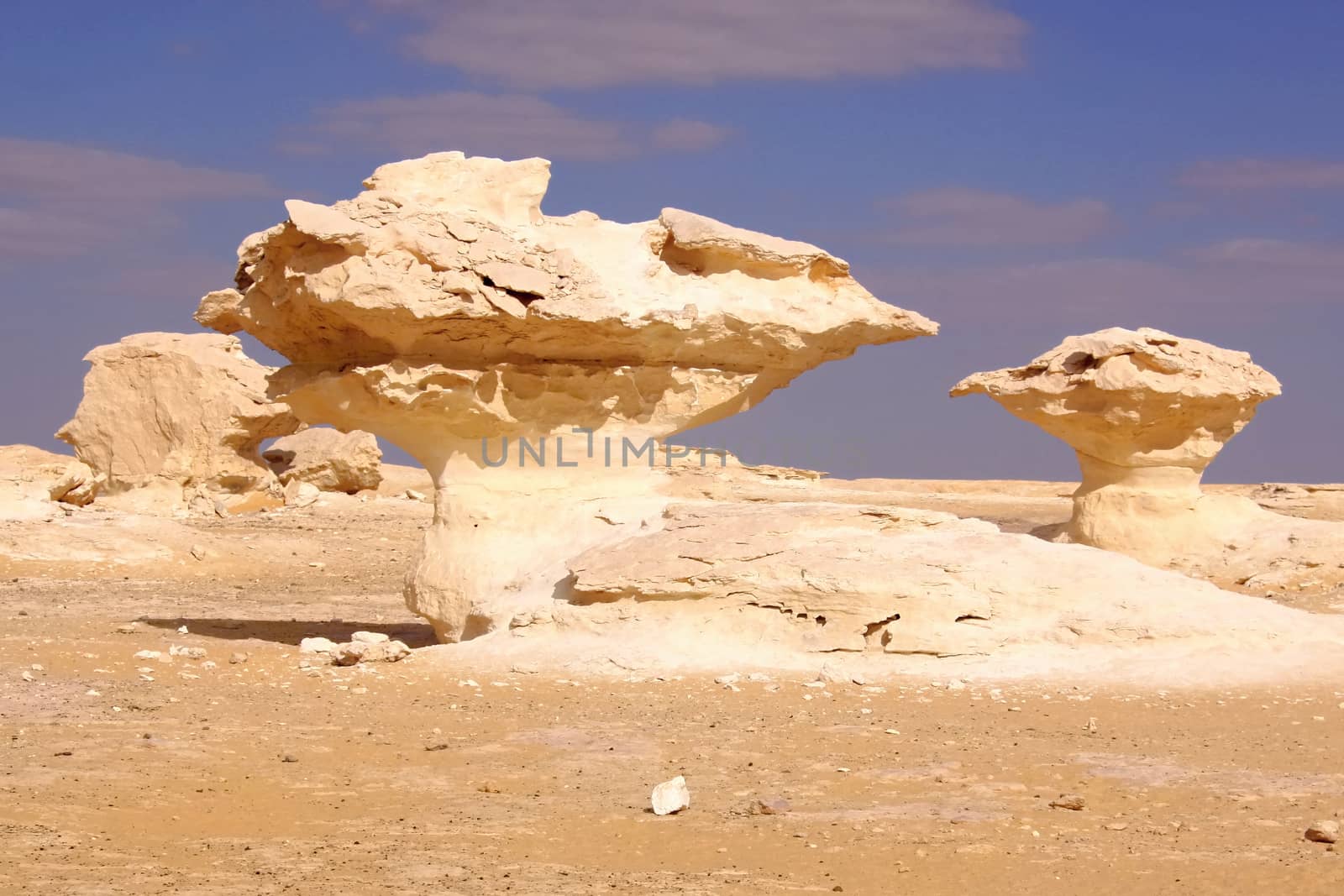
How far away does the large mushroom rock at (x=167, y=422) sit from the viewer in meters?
19.9

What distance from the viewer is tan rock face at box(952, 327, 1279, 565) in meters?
13.5

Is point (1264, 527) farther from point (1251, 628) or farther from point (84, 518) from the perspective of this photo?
point (84, 518)

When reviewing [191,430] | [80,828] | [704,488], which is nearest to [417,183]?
[704,488]

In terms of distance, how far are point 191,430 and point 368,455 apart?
338 centimetres

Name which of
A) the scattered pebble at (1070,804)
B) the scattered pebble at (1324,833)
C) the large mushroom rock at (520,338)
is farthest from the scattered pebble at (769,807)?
the large mushroom rock at (520,338)

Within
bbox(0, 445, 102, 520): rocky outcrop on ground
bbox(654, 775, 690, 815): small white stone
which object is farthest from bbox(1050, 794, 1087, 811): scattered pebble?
bbox(0, 445, 102, 520): rocky outcrop on ground

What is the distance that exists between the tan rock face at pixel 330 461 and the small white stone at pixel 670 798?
1737 cm

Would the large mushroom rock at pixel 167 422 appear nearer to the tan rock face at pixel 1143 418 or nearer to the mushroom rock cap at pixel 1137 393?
the tan rock face at pixel 1143 418

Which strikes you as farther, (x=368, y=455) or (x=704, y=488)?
(x=368, y=455)

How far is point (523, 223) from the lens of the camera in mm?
9328

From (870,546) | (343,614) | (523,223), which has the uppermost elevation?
(523,223)

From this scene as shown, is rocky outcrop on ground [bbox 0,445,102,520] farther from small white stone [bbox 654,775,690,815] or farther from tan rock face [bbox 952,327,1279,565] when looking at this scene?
small white stone [bbox 654,775,690,815]

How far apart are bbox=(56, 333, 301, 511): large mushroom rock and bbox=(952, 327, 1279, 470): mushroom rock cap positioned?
10.5m

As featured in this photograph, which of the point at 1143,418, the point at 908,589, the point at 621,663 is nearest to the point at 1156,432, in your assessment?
the point at 1143,418
